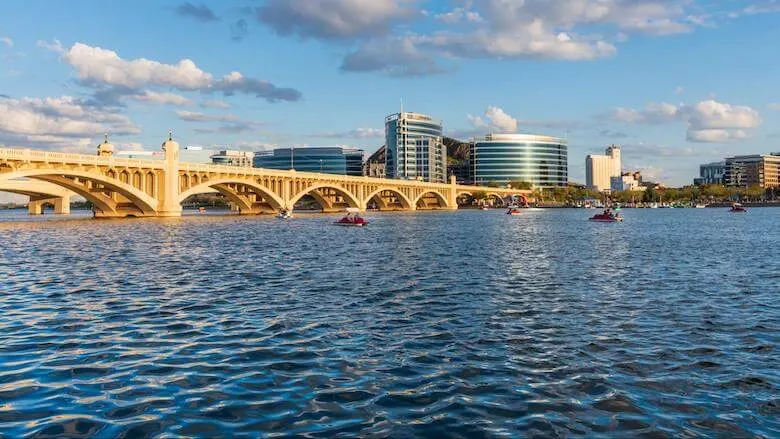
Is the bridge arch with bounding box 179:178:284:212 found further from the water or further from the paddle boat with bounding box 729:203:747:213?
the paddle boat with bounding box 729:203:747:213

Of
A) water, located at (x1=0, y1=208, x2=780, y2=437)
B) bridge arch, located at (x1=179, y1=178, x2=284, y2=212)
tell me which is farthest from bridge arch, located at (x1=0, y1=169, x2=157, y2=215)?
water, located at (x1=0, y1=208, x2=780, y2=437)

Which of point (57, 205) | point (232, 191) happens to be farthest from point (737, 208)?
point (57, 205)

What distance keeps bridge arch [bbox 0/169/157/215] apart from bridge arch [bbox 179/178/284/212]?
7190mm

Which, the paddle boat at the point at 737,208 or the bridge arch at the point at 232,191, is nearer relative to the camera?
the bridge arch at the point at 232,191

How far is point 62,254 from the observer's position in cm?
4175

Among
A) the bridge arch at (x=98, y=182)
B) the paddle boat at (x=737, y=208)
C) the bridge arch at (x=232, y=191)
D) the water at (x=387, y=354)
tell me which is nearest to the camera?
the water at (x=387, y=354)

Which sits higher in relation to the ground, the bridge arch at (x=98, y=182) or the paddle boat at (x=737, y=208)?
the bridge arch at (x=98, y=182)

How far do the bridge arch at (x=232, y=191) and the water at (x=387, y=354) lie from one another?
7655 centimetres

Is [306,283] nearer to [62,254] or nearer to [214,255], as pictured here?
[214,255]

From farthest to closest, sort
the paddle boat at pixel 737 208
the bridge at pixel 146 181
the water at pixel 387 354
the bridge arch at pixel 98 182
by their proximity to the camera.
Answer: the paddle boat at pixel 737 208 → the bridge at pixel 146 181 → the bridge arch at pixel 98 182 → the water at pixel 387 354

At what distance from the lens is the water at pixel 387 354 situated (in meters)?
10.2

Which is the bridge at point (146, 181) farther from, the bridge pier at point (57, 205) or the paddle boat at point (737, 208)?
the paddle boat at point (737, 208)

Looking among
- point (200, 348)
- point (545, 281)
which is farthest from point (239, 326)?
point (545, 281)

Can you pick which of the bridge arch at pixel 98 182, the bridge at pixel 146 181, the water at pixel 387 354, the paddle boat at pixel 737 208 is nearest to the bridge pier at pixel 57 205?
the bridge at pixel 146 181
